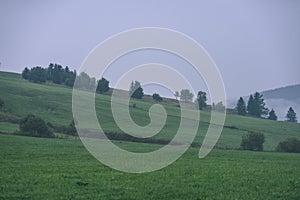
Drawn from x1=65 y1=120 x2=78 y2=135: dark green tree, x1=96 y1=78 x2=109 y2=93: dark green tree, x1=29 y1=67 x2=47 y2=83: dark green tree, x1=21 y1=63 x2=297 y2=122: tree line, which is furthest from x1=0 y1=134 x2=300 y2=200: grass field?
x1=29 y1=67 x2=47 y2=83: dark green tree

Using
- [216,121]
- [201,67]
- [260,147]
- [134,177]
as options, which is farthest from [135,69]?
[216,121]

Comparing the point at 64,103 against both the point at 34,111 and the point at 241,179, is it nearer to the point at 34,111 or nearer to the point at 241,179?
the point at 34,111

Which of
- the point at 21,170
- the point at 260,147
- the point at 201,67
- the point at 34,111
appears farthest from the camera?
the point at 34,111

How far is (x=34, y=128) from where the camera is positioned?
62594mm

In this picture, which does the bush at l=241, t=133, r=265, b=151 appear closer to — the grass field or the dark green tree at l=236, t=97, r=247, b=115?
the grass field

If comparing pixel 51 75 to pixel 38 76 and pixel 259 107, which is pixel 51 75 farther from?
pixel 259 107

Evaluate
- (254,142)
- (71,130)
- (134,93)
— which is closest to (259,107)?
(134,93)

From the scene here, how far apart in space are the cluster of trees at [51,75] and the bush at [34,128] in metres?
111

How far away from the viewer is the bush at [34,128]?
6200cm

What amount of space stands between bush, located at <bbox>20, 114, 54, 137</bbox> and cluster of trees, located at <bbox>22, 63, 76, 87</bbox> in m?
111

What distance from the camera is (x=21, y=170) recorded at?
89.0ft

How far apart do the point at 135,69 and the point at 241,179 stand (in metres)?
11.1

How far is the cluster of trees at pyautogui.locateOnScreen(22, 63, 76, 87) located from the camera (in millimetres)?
172000

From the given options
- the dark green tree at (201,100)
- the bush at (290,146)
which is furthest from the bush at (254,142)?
the dark green tree at (201,100)
